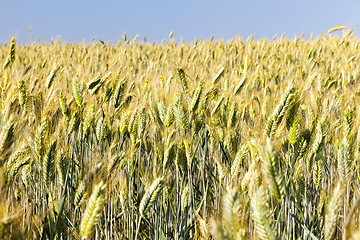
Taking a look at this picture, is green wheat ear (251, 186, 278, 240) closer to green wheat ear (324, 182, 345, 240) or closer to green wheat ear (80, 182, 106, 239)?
green wheat ear (324, 182, 345, 240)

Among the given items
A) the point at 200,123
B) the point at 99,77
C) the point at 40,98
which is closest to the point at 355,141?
the point at 200,123

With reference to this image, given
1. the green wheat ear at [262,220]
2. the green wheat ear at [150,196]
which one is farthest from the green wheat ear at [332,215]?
the green wheat ear at [150,196]

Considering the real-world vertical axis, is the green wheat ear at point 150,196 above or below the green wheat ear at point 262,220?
above

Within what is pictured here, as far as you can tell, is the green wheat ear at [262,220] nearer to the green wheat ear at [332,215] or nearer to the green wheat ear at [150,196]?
the green wheat ear at [332,215]

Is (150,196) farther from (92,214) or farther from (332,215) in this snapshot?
(332,215)

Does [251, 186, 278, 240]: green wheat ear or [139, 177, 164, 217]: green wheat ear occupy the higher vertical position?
[139, 177, 164, 217]: green wheat ear

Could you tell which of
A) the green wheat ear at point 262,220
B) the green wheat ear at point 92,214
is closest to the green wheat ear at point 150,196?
the green wheat ear at point 92,214

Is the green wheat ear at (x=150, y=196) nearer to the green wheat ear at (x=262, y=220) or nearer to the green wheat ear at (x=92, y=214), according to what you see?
the green wheat ear at (x=92, y=214)

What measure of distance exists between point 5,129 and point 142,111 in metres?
0.66

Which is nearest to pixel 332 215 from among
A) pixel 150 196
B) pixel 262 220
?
pixel 262 220

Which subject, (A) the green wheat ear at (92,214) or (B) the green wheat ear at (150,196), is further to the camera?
(B) the green wheat ear at (150,196)

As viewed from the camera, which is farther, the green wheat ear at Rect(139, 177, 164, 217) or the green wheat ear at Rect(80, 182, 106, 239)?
the green wheat ear at Rect(139, 177, 164, 217)

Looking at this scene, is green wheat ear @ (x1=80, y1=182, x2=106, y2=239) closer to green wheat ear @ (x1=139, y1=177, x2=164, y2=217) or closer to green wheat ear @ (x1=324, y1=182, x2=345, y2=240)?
green wheat ear @ (x1=139, y1=177, x2=164, y2=217)

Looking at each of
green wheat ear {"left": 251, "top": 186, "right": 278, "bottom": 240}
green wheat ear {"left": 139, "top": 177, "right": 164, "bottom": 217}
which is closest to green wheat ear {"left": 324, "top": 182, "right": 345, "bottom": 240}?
green wheat ear {"left": 251, "top": 186, "right": 278, "bottom": 240}
